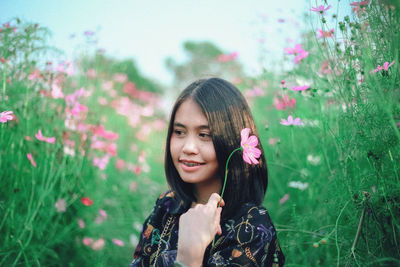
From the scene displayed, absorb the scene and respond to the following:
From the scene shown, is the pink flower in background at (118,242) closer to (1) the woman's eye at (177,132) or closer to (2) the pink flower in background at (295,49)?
(1) the woman's eye at (177,132)

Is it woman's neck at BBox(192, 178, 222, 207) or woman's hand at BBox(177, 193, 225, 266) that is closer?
woman's hand at BBox(177, 193, 225, 266)

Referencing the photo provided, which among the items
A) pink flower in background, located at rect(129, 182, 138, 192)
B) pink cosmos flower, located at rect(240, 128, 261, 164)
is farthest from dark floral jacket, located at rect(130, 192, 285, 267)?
pink flower in background, located at rect(129, 182, 138, 192)

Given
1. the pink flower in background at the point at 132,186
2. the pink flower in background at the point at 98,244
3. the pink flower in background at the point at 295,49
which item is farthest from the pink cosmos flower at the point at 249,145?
the pink flower in background at the point at 132,186

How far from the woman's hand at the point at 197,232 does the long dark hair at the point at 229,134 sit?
190 millimetres

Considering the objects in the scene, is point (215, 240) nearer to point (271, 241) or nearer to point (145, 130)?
point (271, 241)

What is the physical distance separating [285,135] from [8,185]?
5.42 ft

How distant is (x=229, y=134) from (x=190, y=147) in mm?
148

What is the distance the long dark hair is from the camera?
45.9 inches

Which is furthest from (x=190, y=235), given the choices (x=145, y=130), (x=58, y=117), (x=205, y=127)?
(x=145, y=130)

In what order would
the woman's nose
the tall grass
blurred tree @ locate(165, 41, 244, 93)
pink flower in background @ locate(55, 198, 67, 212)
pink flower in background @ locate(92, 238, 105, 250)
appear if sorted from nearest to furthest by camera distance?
the tall grass
the woman's nose
pink flower in background @ locate(55, 198, 67, 212)
pink flower in background @ locate(92, 238, 105, 250)
blurred tree @ locate(165, 41, 244, 93)

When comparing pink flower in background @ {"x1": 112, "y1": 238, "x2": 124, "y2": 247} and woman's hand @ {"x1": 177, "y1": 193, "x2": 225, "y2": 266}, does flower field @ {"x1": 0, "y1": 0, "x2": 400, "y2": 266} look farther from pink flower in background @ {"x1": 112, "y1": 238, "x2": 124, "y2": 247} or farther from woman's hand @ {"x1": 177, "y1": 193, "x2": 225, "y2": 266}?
woman's hand @ {"x1": 177, "y1": 193, "x2": 225, "y2": 266}

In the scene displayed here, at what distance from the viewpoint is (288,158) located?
7.14 ft

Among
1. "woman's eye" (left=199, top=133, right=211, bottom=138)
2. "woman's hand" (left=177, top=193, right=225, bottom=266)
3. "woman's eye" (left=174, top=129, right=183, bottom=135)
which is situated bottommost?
"woman's hand" (left=177, top=193, right=225, bottom=266)

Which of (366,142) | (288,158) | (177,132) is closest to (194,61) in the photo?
(288,158)
